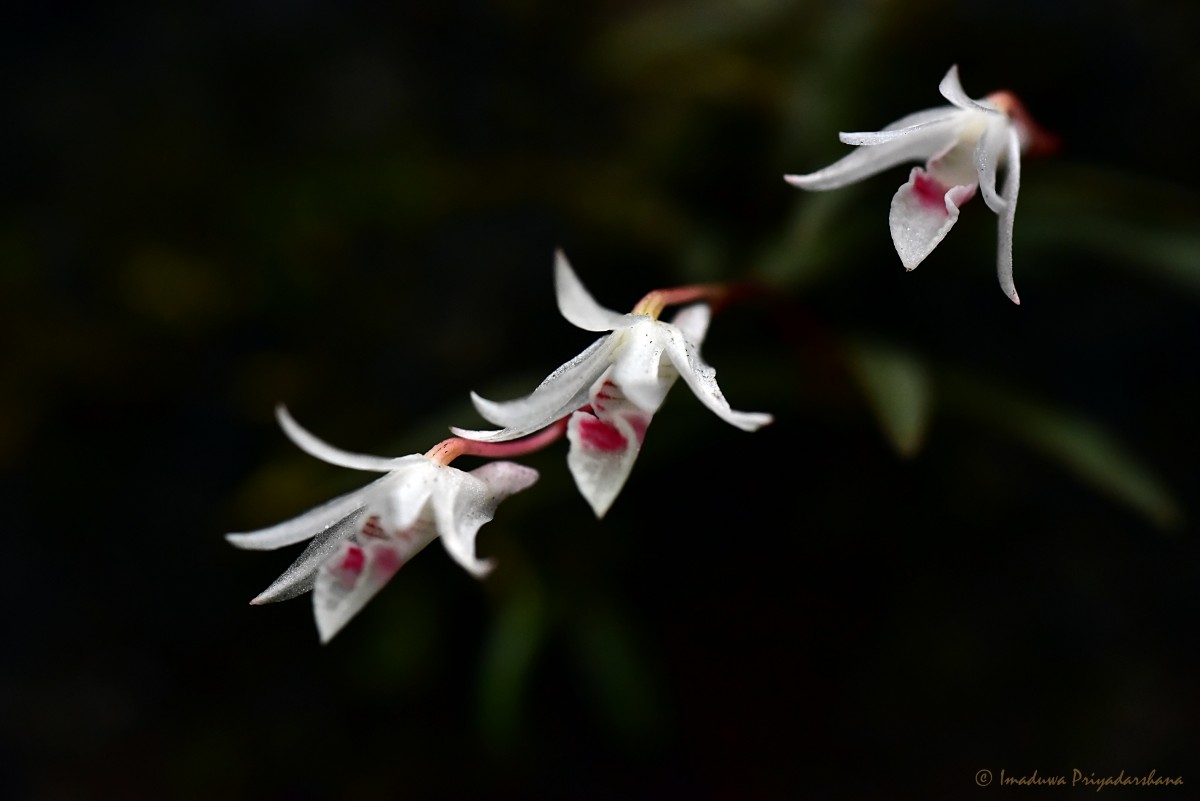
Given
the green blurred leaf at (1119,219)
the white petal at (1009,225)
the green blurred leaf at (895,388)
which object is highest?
the white petal at (1009,225)

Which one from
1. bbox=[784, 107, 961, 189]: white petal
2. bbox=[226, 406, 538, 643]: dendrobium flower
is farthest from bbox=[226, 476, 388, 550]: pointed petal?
bbox=[784, 107, 961, 189]: white petal

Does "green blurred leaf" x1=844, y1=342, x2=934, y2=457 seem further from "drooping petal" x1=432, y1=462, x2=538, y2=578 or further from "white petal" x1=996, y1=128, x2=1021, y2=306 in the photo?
"drooping petal" x1=432, y1=462, x2=538, y2=578

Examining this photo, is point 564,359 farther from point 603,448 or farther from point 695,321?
point 603,448

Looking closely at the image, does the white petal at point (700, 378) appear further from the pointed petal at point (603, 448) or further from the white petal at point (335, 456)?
the white petal at point (335, 456)

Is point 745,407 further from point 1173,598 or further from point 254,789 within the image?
point 254,789

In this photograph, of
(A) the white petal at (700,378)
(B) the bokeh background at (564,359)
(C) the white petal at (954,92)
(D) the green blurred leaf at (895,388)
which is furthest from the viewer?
(B) the bokeh background at (564,359)

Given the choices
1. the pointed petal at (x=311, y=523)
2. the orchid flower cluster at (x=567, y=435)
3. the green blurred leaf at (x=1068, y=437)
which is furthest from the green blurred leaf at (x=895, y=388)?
the pointed petal at (x=311, y=523)

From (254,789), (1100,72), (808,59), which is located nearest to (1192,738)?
(1100,72)
